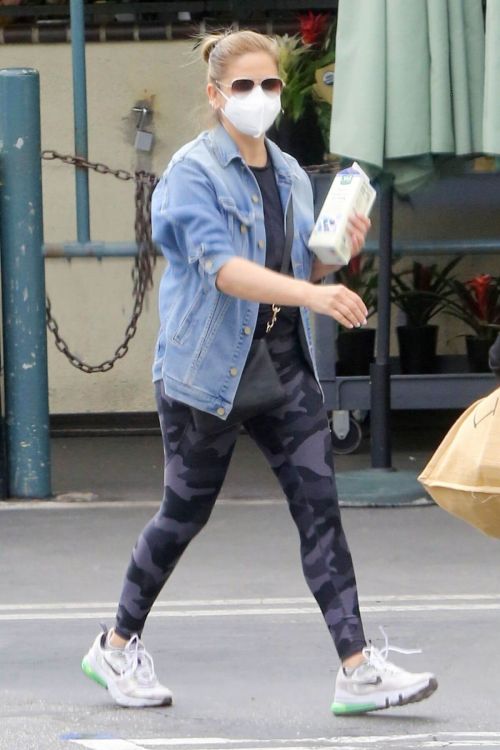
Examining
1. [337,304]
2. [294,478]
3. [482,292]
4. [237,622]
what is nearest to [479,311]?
[482,292]

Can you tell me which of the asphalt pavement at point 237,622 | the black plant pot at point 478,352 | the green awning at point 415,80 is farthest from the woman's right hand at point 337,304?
the black plant pot at point 478,352

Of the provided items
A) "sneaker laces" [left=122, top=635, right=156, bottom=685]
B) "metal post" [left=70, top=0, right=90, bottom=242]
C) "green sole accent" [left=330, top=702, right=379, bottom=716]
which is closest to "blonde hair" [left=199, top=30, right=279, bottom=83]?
"sneaker laces" [left=122, top=635, right=156, bottom=685]

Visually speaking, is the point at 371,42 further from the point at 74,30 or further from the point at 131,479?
the point at 131,479

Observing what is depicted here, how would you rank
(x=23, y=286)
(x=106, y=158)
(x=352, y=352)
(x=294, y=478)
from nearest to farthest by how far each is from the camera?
1. (x=294, y=478)
2. (x=23, y=286)
3. (x=352, y=352)
4. (x=106, y=158)

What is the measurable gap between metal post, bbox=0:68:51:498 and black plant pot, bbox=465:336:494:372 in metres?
2.11

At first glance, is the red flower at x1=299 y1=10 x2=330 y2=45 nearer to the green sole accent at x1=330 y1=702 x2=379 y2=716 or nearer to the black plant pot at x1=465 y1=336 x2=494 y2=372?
the black plant pot at x1=465 y1=336 x2=494 y2=372

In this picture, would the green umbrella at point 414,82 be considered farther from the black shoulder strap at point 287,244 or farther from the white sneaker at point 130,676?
the white sneaker at point 130,676

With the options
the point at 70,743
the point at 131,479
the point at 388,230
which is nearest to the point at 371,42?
the point at 388,230

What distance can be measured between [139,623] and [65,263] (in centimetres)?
439

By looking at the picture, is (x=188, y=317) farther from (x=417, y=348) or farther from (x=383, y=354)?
(x=417, y=348)

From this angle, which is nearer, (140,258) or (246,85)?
(246,85)

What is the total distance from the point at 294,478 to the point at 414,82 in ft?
8.69

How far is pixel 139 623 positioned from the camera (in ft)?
14.9

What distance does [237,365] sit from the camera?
4250 millimetres
